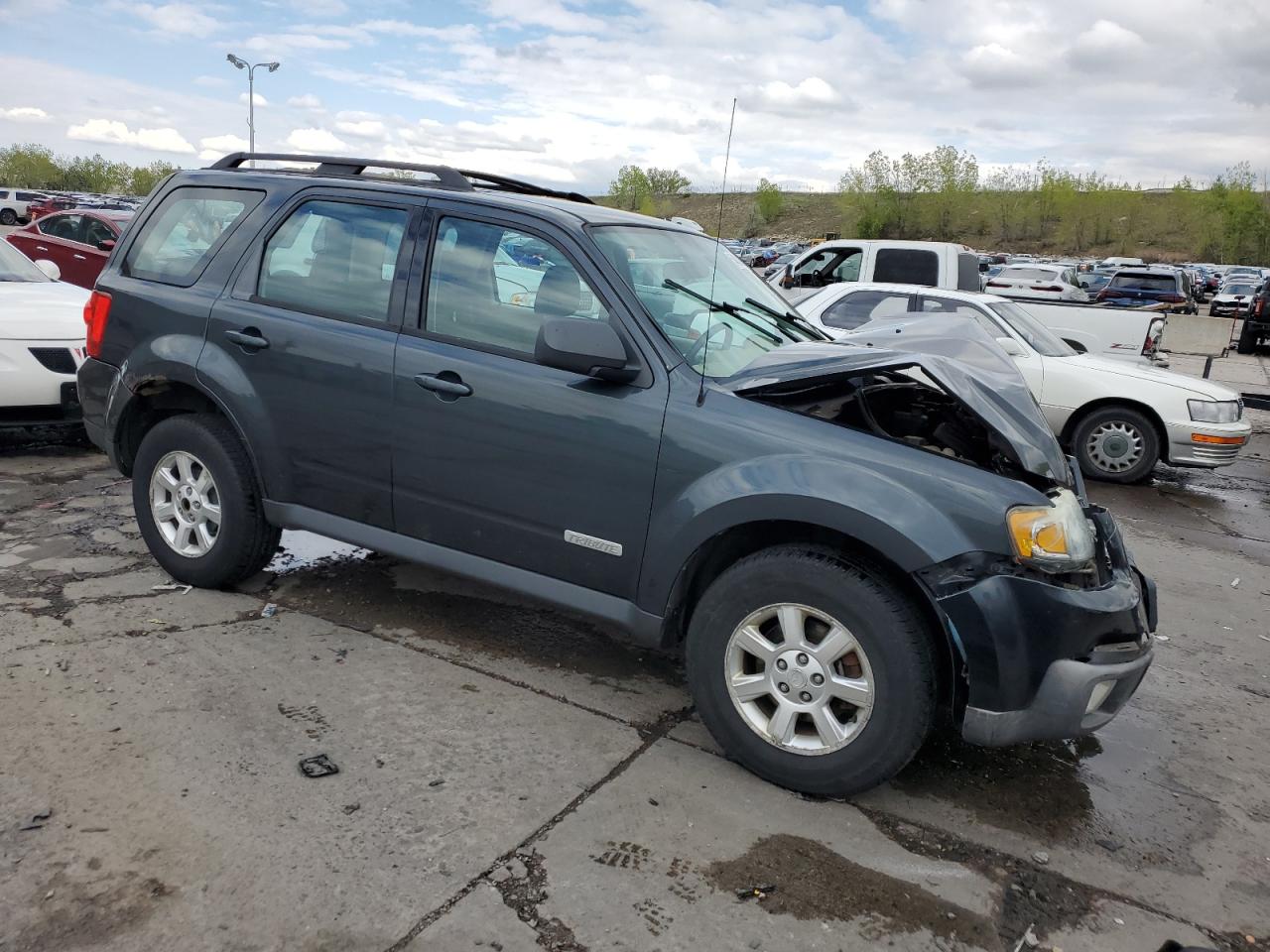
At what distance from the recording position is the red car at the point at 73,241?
13781 mm

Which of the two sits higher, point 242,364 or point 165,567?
point 242,364

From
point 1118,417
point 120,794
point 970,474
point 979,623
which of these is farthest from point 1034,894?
point 1118,417

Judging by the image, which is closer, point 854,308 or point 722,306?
point 722,306

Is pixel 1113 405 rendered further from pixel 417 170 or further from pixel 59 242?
pixel 59 242

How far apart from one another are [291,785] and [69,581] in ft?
7.50

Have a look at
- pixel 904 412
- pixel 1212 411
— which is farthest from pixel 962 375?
pixel 1212 411

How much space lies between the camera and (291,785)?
304 cm

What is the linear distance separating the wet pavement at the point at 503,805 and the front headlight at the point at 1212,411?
461 centimetres

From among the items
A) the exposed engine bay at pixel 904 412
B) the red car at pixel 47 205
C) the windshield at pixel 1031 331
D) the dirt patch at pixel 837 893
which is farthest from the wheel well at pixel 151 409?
the red car at pixel 47 205

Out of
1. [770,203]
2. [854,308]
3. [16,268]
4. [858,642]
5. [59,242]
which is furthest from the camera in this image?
[770,203]

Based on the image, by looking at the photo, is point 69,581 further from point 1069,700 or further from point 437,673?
point 1069,700

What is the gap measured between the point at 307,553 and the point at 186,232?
1700 millimetres

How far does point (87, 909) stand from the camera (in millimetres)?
2447

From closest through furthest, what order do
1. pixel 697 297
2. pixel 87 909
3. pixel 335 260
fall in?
pixel 87 909 < pixel 697 297 < pixel 335 260
